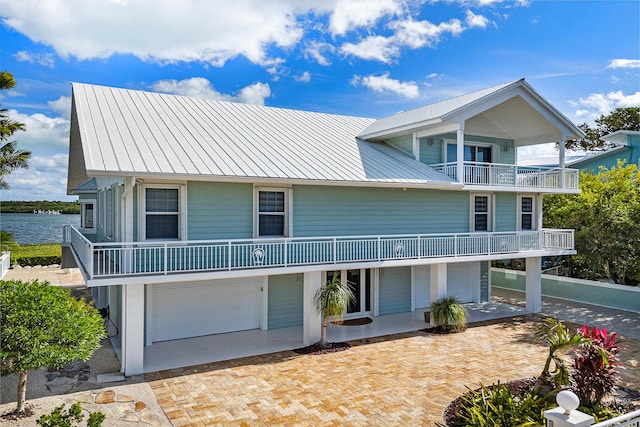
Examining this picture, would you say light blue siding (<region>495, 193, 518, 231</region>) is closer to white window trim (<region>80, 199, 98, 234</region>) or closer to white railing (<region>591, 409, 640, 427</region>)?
white railing (<region>591, 409, 640, 427</region>)

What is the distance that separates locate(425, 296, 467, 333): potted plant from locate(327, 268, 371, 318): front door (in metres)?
2.62

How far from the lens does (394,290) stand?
Answer: 660 inches

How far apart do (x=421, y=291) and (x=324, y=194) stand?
20.3 ft

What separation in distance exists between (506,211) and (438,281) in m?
5.58

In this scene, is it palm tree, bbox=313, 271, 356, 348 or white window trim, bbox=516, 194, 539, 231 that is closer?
palm tree, bbox=313, 271, 356, 348

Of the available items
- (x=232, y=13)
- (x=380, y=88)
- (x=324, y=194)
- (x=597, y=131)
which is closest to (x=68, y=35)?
(x=232, y=13)

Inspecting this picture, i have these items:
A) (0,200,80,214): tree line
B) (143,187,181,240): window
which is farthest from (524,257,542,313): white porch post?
(0,200,80,214): tree line

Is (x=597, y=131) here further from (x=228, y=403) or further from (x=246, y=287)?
(x=228, y=403)

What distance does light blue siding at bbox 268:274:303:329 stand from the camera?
1430 centimetres

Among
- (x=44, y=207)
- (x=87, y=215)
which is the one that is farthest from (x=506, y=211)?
(x=44, y=207)

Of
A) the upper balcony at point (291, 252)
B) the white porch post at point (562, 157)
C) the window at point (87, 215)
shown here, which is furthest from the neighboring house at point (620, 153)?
the window at point (87, 215)

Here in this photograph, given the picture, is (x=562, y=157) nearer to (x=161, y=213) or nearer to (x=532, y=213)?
(x=532, y=213)

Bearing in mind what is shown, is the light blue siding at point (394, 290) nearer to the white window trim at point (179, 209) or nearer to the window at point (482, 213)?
the window at point (482, 213)

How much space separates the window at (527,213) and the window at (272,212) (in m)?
11.0
